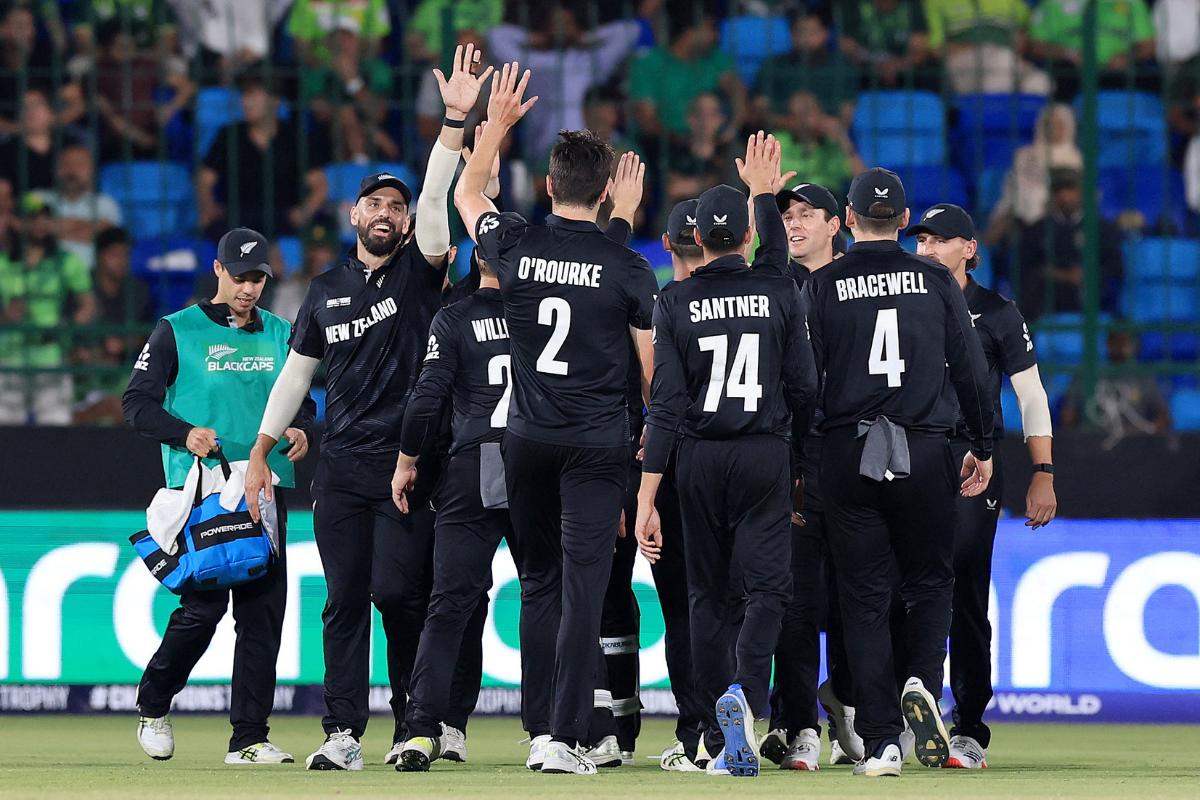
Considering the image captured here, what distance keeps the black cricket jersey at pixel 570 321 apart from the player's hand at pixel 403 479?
507 millimetres

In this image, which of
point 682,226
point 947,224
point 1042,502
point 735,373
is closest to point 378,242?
point 682,226

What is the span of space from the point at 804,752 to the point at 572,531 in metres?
1.38

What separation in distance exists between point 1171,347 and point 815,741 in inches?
174

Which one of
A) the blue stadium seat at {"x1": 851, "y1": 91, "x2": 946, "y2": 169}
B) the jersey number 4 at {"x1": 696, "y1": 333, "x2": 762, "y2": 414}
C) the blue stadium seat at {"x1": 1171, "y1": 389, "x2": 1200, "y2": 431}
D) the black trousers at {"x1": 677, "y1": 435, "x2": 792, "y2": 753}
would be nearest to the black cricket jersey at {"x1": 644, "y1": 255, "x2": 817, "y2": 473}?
the jersey number 4 at {"x1": 696, "y1": 333, "x2": 762, "y2": 414}

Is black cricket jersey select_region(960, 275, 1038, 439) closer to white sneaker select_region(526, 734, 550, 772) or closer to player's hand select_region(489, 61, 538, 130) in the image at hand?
player's hand select_region(489, 61, 538, 130)

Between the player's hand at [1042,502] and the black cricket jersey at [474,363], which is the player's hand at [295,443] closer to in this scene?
the black cricket jersey at [474,363]

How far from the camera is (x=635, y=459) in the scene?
814 centimetres

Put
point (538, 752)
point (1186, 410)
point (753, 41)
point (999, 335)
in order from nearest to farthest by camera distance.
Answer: point (538, 752) < point (999, 335) < point (1186, 410) < point (753, 41)

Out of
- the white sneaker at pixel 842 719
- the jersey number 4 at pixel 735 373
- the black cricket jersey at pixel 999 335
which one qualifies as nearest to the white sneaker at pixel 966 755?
the white sneaker at pixel 842 719

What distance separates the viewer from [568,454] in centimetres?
732

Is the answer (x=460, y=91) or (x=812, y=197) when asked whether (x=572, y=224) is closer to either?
(x=460, y=91)

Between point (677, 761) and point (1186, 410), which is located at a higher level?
point (1186, 410)

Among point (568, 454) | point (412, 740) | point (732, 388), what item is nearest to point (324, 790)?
point (412, 740)

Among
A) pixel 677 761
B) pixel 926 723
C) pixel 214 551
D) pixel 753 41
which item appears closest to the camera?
pixel 926 723
